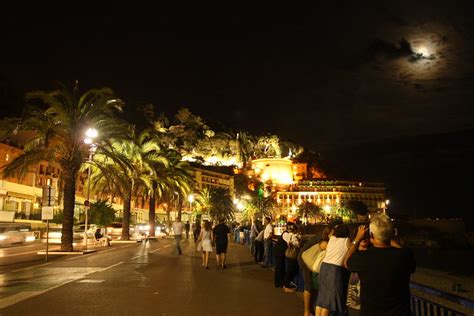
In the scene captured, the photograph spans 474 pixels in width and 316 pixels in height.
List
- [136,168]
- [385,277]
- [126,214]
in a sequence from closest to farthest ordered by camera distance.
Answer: [385,277] < [126,214] < [136,168]

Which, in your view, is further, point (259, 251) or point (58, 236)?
point (58, 236)

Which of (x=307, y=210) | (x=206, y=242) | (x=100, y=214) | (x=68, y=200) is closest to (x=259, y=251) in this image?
(x=206, y=242)

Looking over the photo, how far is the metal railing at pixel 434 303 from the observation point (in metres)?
5.04

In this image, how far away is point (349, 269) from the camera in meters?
4.61

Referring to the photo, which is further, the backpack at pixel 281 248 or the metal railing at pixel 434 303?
the backpack at pixel 281 248

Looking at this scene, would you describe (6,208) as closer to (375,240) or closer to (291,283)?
(291,283)

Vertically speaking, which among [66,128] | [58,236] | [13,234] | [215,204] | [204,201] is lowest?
[58,236]

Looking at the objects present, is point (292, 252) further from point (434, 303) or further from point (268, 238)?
point (434, 303)

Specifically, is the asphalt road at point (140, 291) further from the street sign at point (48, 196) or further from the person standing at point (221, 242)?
the street sign at point (48, 196)

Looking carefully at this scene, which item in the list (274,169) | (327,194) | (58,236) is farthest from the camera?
(274,169)

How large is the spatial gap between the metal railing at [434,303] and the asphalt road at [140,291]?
3173 millimetres

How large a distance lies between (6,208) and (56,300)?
142 feet

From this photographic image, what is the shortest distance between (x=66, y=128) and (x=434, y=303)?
21991 mm

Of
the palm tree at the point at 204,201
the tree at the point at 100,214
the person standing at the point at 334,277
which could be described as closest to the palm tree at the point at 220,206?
the palm tree at the point at 204,201
